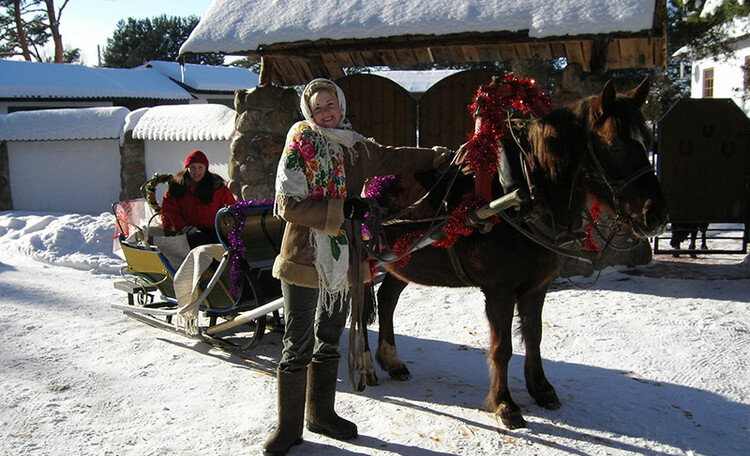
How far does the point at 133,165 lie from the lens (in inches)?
488

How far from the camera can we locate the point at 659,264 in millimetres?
7684

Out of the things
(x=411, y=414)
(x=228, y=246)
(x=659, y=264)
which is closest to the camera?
(x=411, y=414)

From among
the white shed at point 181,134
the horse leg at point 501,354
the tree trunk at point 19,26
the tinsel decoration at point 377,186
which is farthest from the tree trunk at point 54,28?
the horse leg at point 501,354

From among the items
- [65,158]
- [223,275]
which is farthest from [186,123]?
[223,275]

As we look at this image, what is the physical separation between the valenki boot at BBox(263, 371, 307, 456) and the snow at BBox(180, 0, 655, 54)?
4089 millimetres

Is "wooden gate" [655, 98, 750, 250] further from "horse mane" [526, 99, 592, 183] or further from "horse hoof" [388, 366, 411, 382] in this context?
"horse mane" [526, 99, 592, 183]

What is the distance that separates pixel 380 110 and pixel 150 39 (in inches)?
1351

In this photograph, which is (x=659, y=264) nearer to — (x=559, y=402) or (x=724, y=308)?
(x=724, y=308)

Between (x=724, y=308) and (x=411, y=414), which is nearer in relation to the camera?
(x=411, y=414)

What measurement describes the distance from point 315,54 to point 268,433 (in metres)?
4.62

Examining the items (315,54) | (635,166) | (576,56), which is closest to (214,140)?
(315,54)

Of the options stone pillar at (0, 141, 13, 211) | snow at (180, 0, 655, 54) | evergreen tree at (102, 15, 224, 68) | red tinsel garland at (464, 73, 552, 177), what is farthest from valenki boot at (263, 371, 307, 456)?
evergreen tree at (102, 15, 224, 68)

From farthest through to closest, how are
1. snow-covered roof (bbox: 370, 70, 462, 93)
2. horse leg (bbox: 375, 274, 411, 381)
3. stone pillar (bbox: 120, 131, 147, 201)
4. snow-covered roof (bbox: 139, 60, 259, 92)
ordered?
snow-covered roof (bbox: 139, 60, 259, 92), snow-covered roof (bbox: 370, 70, 462, 93), stone pillar (bbox: 120, 131, 147, 201), horse leg (bbox: 375, 274, 411, 381)

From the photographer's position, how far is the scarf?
10.5 feet
